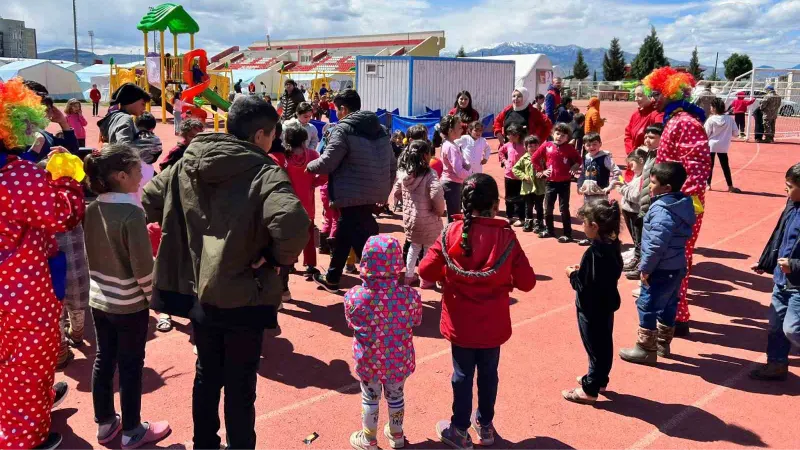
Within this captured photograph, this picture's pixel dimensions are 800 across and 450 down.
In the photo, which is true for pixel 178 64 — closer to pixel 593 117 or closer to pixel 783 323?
pixel 593 117

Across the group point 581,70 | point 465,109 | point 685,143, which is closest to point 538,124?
point 465,109

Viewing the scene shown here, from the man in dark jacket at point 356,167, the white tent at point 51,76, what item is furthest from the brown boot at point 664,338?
the white tent at point 51,76

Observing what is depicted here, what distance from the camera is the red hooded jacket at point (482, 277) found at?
11.1 feet

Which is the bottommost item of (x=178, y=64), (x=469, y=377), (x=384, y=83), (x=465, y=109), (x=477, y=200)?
(x=469, y=377)

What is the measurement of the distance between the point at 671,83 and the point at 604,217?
248 cm

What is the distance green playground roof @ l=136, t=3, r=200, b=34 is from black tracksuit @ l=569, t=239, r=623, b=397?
24109 millimetres

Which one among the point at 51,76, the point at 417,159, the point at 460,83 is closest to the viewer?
the point at 417,159

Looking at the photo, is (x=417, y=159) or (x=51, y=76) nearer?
(x=417, y=159)

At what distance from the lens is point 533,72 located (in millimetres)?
27156

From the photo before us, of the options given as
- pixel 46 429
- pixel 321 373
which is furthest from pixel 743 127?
pixel 46 429

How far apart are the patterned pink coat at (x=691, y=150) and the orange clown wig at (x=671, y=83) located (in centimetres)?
43

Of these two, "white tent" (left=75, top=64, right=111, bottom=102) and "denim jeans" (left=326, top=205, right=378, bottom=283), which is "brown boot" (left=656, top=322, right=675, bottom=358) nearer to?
"denim jeans" (left=326, top=205, right=378, bottom=283)

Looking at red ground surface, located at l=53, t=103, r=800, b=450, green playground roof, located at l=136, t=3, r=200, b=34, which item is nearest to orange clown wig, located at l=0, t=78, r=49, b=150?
red ground surface, located at l=53, t=103, r=800, b=450

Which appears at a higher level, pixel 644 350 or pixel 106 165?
pixel 106 165
